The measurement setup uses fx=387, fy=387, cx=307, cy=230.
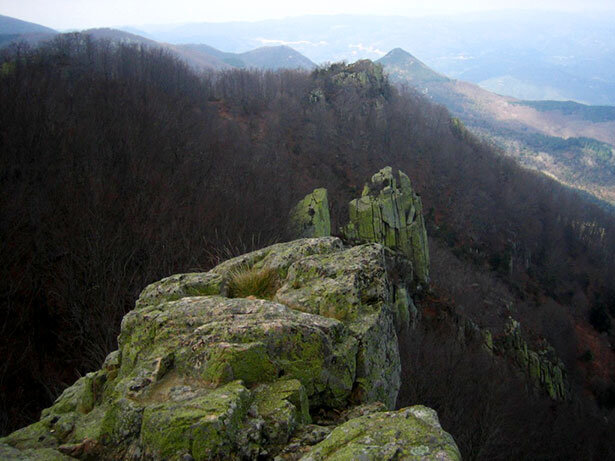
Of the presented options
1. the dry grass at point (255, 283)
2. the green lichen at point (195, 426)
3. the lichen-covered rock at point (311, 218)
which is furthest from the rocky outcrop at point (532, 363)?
the green lichen at point (195, 426)

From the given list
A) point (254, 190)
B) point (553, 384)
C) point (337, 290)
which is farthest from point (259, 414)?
point (553, 384)

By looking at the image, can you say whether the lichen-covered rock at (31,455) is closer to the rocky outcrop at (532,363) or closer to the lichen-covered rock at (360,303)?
the lichen-covered rock at (360,303)

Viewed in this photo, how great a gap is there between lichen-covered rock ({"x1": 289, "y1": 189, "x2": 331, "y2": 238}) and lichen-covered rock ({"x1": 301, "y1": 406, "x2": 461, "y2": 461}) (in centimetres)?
2384

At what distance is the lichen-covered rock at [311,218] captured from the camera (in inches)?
1086

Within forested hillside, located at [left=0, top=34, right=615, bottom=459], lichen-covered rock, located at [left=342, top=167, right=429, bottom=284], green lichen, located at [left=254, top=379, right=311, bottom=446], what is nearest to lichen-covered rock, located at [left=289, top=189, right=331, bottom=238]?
forested hillside, located at [left=0, top=34, right=615, bottom=459]

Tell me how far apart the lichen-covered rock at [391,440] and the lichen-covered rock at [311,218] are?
23.8 m

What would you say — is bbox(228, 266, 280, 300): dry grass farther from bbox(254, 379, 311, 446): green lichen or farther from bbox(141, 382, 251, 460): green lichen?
bbox(141, 382, 251, 460): green lichen

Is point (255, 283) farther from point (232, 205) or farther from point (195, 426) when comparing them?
point (232, 205)

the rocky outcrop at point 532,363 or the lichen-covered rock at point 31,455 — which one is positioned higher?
the lichen-covered rock at point 31,455

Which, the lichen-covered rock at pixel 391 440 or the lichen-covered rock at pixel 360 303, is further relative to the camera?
the lichen-covered rock at pixel 360 303

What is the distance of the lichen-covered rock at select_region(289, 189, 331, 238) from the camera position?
1086 inches

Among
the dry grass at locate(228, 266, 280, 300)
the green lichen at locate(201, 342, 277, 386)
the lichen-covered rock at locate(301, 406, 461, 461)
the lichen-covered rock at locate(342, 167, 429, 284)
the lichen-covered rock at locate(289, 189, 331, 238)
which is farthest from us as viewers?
the lichen-covered rock at locate(342, 167, 429, 284)

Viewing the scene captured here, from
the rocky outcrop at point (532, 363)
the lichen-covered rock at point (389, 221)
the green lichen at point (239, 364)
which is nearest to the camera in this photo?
the green lichen at point (239, 364)

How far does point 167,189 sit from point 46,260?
33.4ft
